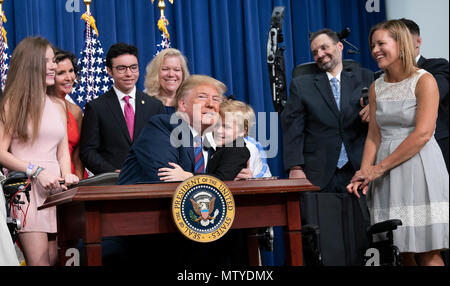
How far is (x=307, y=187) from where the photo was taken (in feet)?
8.35

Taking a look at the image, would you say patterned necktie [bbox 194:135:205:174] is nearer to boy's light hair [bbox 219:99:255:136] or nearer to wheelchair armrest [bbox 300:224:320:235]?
boy's light hair [bbox 219:99:255:136]

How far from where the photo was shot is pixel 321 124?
420cm

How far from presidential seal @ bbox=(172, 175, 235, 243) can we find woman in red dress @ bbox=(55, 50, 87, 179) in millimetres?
1748

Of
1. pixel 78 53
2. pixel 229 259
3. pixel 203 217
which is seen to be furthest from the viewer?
pixel 78 53

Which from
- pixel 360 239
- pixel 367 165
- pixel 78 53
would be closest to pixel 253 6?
pixel 78 53

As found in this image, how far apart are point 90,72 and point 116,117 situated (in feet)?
5.36

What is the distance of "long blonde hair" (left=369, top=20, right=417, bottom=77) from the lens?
323 cm

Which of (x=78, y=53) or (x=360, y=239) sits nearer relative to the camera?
(x=360, y=239)

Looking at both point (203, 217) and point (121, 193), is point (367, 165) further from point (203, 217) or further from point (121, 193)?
point (121, 193)

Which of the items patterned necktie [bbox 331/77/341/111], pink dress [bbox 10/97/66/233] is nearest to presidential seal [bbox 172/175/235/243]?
pink dress [bbox 10/97/66/233]

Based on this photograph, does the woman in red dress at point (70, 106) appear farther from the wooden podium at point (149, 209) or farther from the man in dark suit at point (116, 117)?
the wooden podium at point (149, 209)

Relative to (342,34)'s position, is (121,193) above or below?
below

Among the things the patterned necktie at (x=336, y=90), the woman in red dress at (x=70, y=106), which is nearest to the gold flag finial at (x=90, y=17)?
the woman in red dress at (x=70, y=106)
